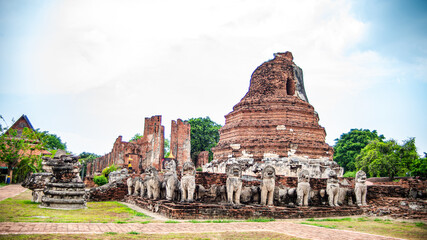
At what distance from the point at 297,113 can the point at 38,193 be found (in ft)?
42.5

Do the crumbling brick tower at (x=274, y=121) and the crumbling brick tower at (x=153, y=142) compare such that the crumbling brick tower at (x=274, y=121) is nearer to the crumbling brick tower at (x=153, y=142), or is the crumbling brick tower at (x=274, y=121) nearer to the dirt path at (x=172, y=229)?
the dirt path at (x=172, y=229)

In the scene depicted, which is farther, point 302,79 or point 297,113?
point 302,79

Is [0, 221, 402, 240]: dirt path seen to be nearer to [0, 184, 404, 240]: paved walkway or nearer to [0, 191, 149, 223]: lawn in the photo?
[0, 184, 404, 240]: paved walkway

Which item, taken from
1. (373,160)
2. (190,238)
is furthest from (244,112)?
(373,160)

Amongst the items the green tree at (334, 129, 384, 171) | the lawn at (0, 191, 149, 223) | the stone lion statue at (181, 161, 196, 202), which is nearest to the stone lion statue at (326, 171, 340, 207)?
the stone lion statue at (181, 161, 196, 202)

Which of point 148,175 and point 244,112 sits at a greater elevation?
point 244,112

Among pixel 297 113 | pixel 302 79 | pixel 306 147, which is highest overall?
pixel 302 79

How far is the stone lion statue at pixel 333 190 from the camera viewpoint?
11.6 meters

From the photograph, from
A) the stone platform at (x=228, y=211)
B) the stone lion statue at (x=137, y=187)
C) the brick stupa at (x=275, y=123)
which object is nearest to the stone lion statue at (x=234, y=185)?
the stone platform at (x=228, y=211)

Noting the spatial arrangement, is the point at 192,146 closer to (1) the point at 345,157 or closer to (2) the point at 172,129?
(2) the point at 172,129

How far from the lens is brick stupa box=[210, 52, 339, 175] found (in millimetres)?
16641

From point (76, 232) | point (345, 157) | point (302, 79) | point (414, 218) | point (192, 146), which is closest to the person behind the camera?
point (76, 232)

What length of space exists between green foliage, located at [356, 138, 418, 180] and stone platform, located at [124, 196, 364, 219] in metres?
21.0

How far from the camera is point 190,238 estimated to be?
5441 mm
